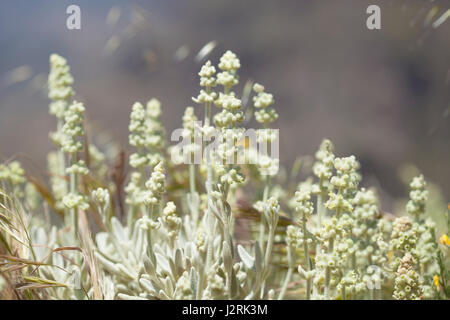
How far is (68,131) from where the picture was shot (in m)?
0.67

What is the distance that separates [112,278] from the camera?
76 centimetres

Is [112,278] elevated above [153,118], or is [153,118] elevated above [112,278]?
[153,118]
